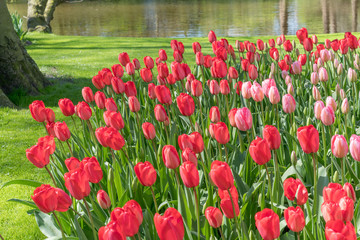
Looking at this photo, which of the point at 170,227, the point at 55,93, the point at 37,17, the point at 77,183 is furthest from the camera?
the point at 37,17

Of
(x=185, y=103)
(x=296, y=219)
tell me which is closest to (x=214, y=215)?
(x=296, y=219)

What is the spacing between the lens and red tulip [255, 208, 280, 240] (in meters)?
1.44

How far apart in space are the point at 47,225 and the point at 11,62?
4825mm

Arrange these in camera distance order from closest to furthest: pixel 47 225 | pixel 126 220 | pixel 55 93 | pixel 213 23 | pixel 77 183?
1. pixel 126 220
2. pixel 77 183
3. pixel 47 225
4. pixel 55 93
5. pixel 213 23

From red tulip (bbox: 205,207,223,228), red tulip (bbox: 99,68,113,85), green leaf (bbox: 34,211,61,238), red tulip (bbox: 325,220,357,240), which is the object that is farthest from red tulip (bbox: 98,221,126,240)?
red tulip (bbox: 99,68,113,85)

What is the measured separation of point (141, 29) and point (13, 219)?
803 inches

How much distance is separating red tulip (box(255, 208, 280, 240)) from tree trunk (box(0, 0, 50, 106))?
5828 mm

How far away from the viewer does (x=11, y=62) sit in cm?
687

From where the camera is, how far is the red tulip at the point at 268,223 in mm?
1443

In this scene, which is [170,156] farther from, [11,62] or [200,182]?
[11,62]

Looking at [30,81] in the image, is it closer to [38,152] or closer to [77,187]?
[38,152]

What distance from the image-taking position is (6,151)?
498 centimetres

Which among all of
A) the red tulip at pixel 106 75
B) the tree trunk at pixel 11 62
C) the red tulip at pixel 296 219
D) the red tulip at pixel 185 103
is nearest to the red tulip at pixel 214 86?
the red tulip at pixel 185 103

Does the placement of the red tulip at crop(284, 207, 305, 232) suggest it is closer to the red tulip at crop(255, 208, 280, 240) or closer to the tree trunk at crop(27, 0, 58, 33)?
the red tulip at crop(255, 208, 280, 240)
